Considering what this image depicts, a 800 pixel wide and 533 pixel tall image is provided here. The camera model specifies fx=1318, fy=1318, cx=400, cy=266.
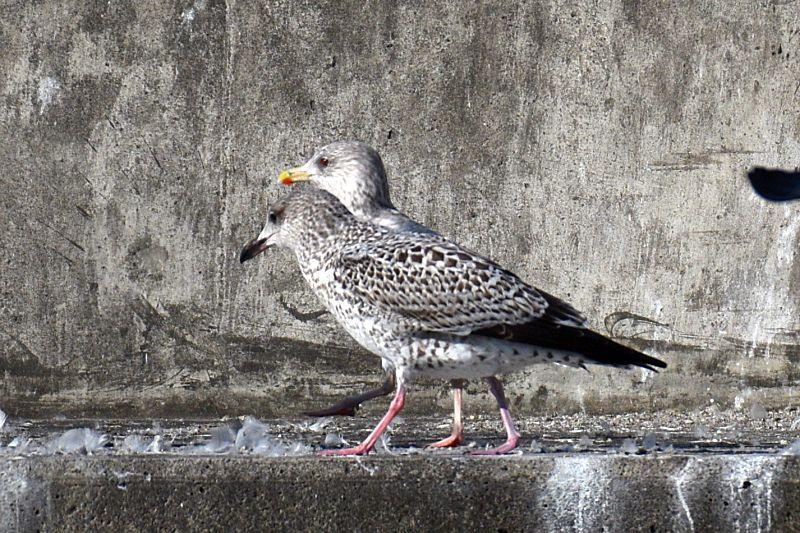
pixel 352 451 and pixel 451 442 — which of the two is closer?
pixel 352 451

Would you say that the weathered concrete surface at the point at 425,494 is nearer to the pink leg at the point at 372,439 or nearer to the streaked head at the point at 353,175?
the pink leg at the point at 372,439

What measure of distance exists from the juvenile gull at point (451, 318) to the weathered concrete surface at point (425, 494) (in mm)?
532

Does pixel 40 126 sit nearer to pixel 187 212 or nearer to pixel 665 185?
pixel 187 212

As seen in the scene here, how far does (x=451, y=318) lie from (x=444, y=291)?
0.10 metres

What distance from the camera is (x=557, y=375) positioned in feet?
22.2

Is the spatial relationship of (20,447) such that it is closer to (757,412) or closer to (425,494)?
(425,494)

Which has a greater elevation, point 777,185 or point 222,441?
point 777,185

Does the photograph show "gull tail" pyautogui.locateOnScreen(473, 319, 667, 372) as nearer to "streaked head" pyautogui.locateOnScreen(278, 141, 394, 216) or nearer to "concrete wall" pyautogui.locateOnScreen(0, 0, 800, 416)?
"streaked head" pyautogui.locateOnScreen(278, 141, 394, 216)

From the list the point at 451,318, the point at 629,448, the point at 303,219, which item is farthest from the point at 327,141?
the point at 629,448

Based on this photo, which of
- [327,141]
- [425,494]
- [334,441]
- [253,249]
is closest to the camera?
[425,494]

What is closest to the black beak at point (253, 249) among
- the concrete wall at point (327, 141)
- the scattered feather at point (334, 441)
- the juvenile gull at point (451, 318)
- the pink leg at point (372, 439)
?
the juvenile gull at point (451, 318)

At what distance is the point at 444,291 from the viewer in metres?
4.55

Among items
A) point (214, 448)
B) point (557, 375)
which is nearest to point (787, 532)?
point (214, 448)

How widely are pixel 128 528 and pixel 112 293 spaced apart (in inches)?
121
